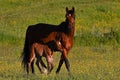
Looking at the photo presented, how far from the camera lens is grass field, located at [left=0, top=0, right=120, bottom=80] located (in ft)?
84.4

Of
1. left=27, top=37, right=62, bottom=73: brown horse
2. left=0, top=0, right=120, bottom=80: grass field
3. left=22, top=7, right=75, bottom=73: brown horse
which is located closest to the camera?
left=22, top=7, right=75, bottom=73: brown horse

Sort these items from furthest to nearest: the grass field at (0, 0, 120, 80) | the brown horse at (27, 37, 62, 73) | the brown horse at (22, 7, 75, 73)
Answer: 1. the grass field at (0, 0, 120, 80)
2. the brown horse at (27, 37, 62, 73)
3. the brown horse at (22, 7, 75, 73)

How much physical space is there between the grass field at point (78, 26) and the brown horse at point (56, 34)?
1.23 metres

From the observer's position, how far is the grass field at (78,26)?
25.7 metres

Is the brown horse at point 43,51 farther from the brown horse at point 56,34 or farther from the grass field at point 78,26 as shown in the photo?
the grass field at point 78,26

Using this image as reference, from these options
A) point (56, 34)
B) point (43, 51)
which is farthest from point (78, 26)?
point (43, 51)

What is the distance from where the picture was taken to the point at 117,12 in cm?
4416

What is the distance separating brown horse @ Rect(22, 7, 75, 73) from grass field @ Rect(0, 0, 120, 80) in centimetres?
123

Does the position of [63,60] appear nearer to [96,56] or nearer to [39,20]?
[96,56]

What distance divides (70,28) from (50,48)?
1.01 m

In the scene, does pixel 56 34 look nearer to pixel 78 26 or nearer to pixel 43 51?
pixel 43 51

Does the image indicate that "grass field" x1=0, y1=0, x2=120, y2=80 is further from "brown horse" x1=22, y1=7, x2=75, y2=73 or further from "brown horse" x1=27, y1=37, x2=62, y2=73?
"brown horse" x1=22, y1=7, x2=75, y2=73

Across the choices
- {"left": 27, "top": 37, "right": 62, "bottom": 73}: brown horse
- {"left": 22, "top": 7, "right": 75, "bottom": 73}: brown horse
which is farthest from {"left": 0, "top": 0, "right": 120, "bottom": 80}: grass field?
{"left": 22, "top": 7, "right": 75, "bottom": 73}: brown horse

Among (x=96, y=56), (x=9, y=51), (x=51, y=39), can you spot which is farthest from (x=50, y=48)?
(x=9, y=51)
